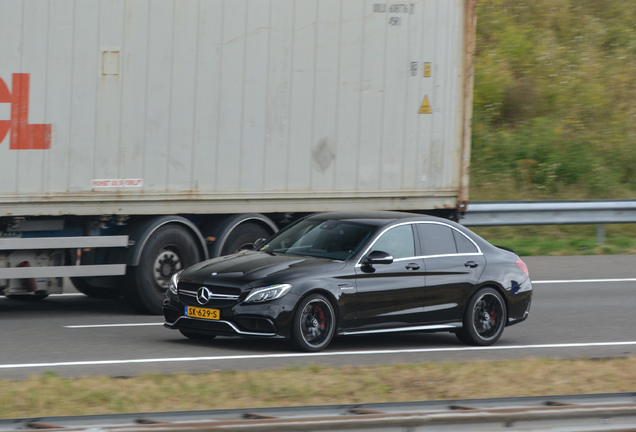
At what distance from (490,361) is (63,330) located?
4.54 metres

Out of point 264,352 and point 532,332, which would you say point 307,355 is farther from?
point 532,332

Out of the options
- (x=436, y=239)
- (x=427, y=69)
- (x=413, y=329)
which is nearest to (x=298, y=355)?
(x=413, y=329)

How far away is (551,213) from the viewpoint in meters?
18.5

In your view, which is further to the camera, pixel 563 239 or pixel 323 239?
pixel 563 239

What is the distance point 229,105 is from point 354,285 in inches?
140

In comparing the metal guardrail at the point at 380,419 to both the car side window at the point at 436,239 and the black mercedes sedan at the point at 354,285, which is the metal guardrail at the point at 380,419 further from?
the car side window at the point at 436,239

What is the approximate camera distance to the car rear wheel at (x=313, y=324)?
10.2 m

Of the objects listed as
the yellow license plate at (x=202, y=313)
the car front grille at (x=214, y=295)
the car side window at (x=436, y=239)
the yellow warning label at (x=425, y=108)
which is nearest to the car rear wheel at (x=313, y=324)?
the car front grille at (x=214, y=295)

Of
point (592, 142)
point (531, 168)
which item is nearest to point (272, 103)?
point (531, 168)

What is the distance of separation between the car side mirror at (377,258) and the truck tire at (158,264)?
10.5ft

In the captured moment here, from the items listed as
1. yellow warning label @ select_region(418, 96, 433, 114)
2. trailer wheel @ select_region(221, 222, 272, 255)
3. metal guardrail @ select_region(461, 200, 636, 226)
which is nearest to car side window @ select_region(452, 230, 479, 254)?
trailer wheel @ select_region(221, 222, 272, 255)

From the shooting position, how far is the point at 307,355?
10.1 metres

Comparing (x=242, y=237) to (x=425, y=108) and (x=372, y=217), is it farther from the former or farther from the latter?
(x=425, y=108)

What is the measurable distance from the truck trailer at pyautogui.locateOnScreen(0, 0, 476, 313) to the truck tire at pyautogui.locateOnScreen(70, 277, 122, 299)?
4 centimetres
